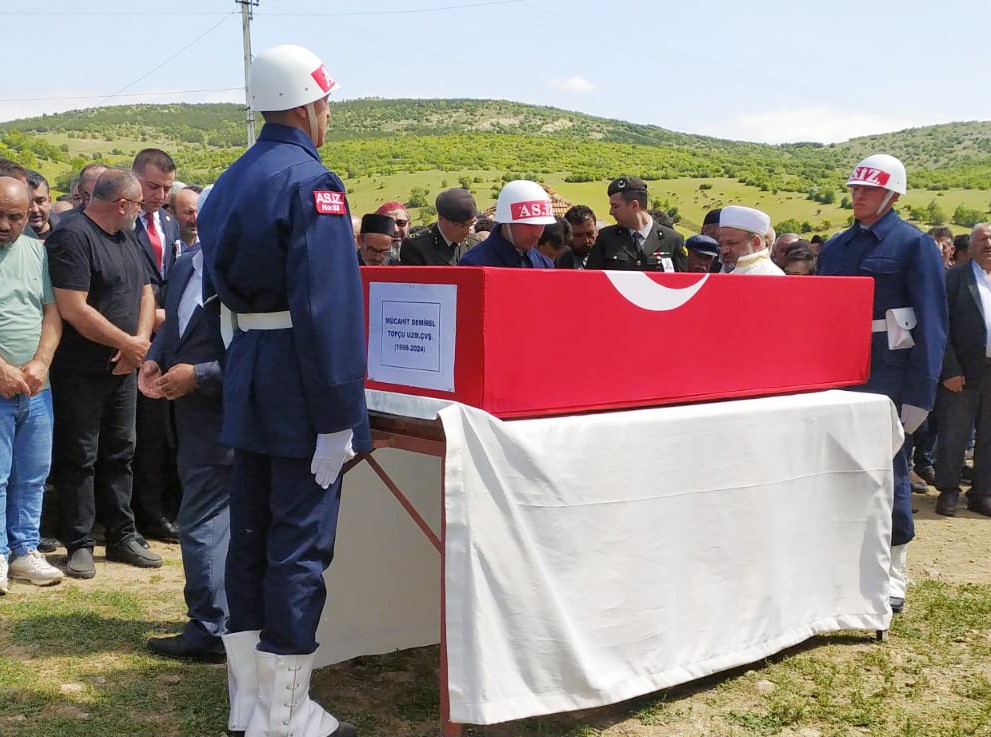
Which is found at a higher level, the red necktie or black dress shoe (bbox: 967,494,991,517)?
the red necktie

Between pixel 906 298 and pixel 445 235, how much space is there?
8.91ft

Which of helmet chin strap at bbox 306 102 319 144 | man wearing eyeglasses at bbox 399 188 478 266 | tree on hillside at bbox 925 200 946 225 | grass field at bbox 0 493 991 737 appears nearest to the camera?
helmet chin strap at bbox 306 102 319 144

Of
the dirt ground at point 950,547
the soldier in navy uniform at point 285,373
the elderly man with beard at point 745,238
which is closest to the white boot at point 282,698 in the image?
the soldier in navy uniform at point 285,373

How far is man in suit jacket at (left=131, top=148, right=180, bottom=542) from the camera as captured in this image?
6.14 metres

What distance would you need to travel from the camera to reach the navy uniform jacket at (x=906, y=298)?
4570 mm

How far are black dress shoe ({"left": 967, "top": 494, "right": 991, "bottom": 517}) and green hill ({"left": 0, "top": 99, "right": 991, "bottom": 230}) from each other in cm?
4032

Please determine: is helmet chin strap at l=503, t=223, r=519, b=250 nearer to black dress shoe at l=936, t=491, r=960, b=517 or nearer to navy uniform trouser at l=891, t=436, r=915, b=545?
navy uniform trouser at l=891, t=436, r=915, b=545

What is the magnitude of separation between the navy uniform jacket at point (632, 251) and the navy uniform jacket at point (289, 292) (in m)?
3.69

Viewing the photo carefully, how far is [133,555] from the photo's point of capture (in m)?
5.52

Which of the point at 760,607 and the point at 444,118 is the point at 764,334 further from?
the point at 444,118

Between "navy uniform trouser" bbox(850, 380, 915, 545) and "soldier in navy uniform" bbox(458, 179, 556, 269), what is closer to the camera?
"navy uniform trouser" bbox(850, 380, 915, 545)

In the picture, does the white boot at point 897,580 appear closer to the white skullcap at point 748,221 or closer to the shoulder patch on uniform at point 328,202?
the white skullcap at point 748,221

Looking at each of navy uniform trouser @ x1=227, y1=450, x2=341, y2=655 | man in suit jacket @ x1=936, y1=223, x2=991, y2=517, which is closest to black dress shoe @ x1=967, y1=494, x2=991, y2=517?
man in suit jacket @ x1=936, y1=223, x2=991, y2=517

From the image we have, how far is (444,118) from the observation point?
420 ft
